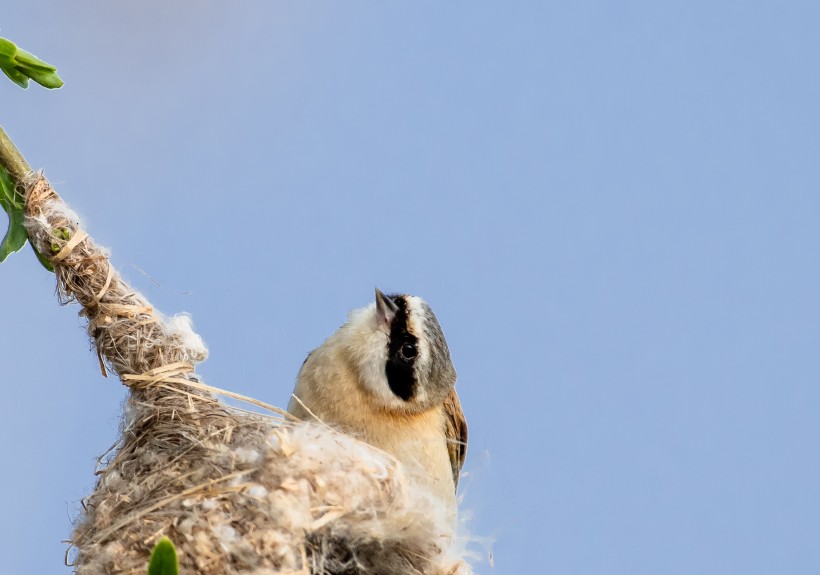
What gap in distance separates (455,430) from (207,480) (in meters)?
1.48

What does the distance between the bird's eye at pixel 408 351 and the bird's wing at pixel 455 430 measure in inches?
10.4

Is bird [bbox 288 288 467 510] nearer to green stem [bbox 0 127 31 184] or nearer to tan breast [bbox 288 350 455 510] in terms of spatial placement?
tan breast [bbox 288 350 455 510]

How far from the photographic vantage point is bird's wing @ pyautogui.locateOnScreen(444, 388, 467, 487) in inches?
146

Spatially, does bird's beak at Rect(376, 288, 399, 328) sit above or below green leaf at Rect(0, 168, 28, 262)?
above

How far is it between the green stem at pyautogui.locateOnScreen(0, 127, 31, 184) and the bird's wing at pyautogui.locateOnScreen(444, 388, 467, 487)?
1.60 metres

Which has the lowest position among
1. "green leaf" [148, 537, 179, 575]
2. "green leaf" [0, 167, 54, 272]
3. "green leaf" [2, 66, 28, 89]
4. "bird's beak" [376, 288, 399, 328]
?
"green leaf" [148, 537, 179, 575]


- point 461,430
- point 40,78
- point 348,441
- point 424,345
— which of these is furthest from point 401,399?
point 40,78

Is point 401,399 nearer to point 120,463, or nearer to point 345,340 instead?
point 345,340

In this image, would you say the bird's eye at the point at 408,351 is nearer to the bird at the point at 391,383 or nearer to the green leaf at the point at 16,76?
the bird at the point at 391,383

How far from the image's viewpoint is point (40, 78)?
2.72 meters

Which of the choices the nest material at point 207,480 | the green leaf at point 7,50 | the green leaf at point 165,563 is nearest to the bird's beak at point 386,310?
the nest material at point 207,480

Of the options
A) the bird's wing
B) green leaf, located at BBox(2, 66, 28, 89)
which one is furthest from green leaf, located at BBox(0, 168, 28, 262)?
the bird's wing

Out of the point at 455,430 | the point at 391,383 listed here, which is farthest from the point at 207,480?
the point at 455,430

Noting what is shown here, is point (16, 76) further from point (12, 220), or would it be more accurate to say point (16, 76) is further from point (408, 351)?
point (408, 351)
